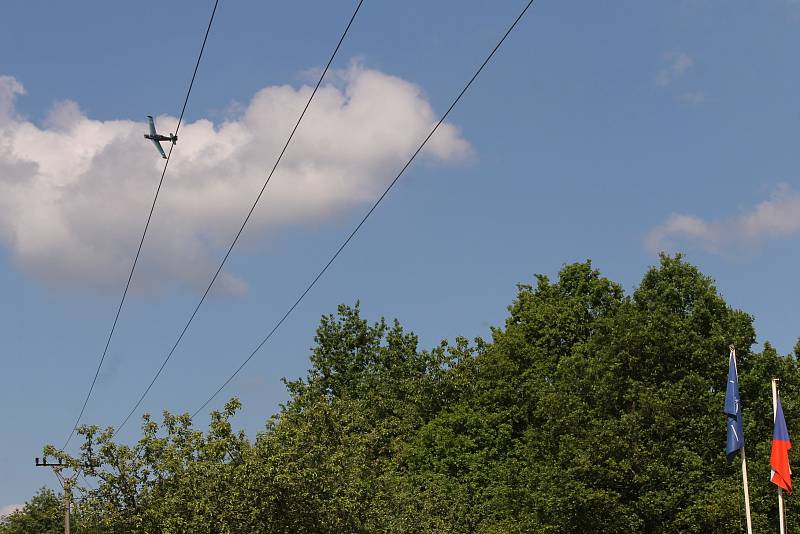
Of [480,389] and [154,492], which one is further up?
[480,389]

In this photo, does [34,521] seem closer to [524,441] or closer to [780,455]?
[524,441]

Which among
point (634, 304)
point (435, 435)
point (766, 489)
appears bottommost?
point (766, 489)

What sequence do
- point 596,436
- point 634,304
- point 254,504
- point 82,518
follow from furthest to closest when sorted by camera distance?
point 634,304
point 596,436
point 82,518
point 254,504

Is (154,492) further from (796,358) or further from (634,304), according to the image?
(796,358)

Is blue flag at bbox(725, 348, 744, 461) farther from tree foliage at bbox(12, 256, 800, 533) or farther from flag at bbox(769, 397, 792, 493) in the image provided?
tree foliage at bbox(12, 256, 800, 533)

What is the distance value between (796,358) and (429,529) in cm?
1877

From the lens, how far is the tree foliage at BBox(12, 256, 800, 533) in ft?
119

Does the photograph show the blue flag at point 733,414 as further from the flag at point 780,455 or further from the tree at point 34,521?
the tree at point 34,521

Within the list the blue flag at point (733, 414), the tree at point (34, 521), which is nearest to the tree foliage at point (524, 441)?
the blue flag at point (733, 414)

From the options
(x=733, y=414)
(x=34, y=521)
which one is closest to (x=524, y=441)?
(x=733, y=414)

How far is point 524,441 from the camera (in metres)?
58.4

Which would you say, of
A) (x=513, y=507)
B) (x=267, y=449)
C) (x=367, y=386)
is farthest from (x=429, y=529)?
(x=367, y=386)

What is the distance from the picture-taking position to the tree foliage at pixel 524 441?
1431 inches

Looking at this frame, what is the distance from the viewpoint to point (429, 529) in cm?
4938
